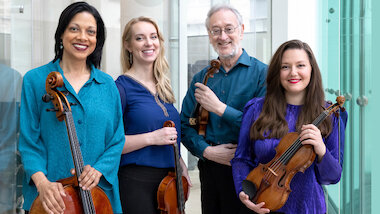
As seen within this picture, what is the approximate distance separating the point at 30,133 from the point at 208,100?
767 mm

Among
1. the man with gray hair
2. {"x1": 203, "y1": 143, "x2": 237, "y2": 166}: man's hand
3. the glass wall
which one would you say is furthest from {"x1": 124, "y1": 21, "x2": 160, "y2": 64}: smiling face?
the glass wall

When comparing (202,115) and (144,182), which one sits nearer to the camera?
(144,182)

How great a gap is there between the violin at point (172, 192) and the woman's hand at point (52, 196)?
54 cm

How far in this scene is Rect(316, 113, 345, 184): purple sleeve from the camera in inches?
60.9

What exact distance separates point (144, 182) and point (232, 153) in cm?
40

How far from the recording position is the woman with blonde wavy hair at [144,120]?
184 cm

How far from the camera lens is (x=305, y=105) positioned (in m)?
1.68

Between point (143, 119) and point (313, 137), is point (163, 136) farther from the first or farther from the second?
point (313, 137)

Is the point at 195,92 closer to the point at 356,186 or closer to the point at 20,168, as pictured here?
the point at 20,168

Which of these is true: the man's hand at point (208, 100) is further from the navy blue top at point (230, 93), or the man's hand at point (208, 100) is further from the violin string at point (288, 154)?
the violin string at point (288, 154)

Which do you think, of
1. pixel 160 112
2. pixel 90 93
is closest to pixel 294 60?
pixel 160 112

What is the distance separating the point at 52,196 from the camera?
4.47 ft

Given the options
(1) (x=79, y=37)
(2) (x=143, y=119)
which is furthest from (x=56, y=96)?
(2) (x=143, y=119)

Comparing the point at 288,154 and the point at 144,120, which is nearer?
the point at 288,154
